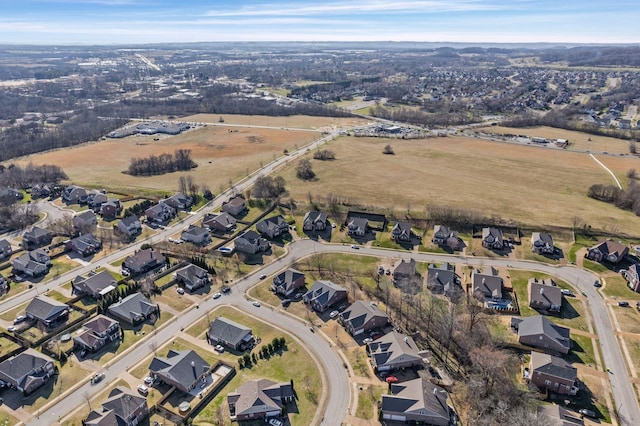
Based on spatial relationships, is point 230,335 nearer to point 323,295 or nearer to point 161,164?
point 323,295

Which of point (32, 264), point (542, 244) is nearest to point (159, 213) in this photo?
point (32, 264)

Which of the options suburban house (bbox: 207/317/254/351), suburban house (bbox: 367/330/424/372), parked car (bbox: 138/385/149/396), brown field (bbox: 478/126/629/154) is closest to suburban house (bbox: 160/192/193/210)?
suburban house (bbox: 207/317/254/351)

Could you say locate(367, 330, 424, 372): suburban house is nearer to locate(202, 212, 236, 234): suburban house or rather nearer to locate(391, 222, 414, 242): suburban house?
locate(391, 222, 414, 242): suburban house

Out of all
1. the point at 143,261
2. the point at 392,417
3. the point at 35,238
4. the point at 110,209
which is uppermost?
the point at 110,209

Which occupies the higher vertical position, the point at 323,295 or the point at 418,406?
the point at 323,295

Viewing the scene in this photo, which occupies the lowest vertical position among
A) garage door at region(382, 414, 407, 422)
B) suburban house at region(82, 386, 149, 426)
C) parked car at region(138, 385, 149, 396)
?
parked car at region(138, 385, 149, 396)

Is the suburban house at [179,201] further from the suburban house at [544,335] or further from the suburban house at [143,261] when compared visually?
the suburban house at [544,335]

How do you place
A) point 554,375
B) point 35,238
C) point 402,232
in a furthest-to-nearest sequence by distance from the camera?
point 402,232 → point 35,238 → point 554,375
